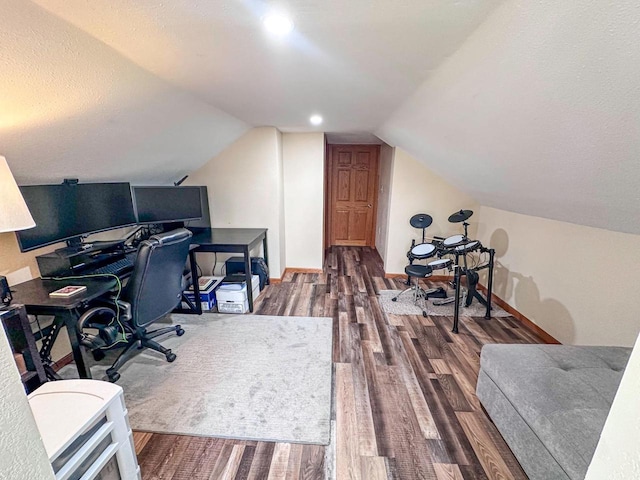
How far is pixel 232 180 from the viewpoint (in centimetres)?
355

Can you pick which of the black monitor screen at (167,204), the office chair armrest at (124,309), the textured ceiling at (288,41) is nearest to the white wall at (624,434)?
the textured ceiling at (288,41)

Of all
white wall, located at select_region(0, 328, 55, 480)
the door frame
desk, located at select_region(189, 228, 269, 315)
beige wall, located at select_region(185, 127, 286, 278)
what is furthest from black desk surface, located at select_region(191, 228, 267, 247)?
white wall, located at select_region(0, 328, 55, 480)

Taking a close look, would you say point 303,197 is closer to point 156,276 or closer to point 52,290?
point 156,276

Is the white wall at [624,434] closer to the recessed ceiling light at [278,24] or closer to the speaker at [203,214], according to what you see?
the recessed ceiling light at [278,24]

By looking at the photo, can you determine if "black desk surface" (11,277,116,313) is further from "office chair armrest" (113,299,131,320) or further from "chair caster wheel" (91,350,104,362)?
"chair caster wheel" (91,350,104,362)

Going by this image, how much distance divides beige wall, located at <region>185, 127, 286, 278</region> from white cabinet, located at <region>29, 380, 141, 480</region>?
2659 mm

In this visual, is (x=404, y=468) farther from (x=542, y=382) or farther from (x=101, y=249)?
(x=101, y=249)

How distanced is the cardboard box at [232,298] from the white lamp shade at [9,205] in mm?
→ 1789

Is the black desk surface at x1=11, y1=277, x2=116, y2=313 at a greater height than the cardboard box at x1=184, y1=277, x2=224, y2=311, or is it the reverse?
the black desk surface at x1=11, y1=277, x2=116, y2=313

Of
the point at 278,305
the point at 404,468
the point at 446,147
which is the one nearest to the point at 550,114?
the point at 446,147

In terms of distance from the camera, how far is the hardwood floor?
1.41m

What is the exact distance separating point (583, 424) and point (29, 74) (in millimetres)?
2843

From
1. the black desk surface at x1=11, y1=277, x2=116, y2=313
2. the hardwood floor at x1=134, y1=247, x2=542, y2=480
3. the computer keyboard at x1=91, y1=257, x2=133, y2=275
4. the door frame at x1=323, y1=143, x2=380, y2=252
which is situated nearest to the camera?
the hardwood floor at x1=134, y1=247, x2=542, y2=480

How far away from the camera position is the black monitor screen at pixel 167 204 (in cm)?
272
